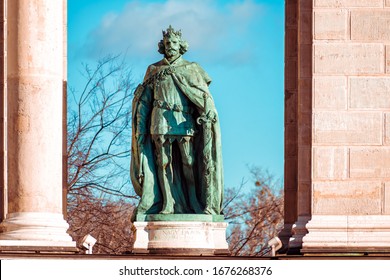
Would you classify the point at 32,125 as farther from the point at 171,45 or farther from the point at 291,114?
the point at 291,114

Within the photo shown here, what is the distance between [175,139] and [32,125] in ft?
13.1

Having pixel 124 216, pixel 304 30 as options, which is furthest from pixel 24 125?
pixel 124 216

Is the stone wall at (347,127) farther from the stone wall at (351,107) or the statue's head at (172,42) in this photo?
the statue's head at (172,42)

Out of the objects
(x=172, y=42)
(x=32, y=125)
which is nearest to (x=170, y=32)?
(x=172, y=42)

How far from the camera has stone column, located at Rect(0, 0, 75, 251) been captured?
5559 cm

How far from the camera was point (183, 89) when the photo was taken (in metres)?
57.1

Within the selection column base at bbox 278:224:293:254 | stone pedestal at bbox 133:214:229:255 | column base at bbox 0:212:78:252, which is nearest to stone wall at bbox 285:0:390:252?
stone pedestal at bbox 133:214:229:255

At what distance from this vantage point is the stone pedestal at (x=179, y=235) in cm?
5628

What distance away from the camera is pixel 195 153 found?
2280 inches

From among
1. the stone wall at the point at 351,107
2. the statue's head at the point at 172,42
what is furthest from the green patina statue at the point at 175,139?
the stone wall at the point at 351,107

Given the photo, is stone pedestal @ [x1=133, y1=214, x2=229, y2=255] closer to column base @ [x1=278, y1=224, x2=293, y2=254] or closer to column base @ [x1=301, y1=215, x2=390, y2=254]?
column base @ [x1=278, y1=224, x2=293, y2=254]

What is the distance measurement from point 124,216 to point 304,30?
1284 inches

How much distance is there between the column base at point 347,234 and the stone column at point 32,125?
5.98m

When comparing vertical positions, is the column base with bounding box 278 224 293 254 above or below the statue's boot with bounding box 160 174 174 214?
below
